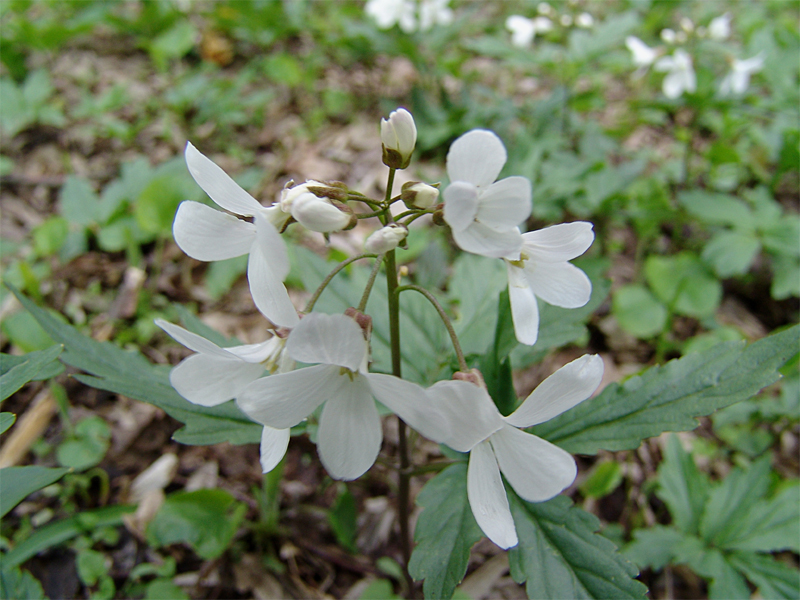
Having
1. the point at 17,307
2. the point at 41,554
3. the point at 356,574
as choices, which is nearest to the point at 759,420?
the point at 356,574

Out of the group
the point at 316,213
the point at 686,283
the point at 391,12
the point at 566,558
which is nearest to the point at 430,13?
the point at 391,12

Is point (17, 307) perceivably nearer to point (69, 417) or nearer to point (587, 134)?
point (69, 417)

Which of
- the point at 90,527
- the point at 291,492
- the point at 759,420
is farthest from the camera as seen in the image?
the point at 759,420

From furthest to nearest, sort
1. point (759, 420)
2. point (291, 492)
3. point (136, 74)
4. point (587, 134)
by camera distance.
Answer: point (136, 74) < point (587, 134) < point (759, 420) < point (291, 492)

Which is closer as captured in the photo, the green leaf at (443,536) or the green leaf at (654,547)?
the green leaf at (443,536)

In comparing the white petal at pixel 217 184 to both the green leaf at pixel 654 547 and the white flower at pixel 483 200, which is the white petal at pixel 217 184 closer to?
the white flower at pixel 483 200

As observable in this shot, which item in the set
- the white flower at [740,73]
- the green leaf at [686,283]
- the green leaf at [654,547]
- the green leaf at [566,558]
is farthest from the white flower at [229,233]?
the white flower at [740,73]
